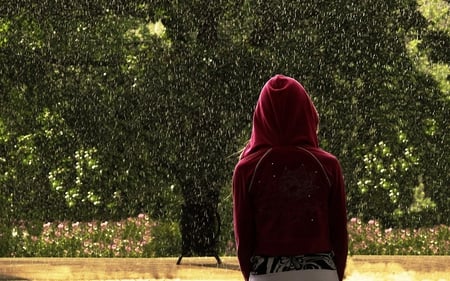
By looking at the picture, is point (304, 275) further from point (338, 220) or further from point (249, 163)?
point (249, 163)

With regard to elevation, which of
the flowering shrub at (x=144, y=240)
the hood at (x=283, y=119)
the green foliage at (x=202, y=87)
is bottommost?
the flowering shrub at (x=144, y=240)

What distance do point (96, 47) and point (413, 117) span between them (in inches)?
155

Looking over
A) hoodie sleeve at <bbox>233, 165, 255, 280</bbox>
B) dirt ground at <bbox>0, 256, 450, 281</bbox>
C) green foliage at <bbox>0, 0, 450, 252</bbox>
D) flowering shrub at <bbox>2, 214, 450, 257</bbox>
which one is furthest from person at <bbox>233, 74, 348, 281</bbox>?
flowering shrub at <bbox>2, 214, 450, 257</bbox>

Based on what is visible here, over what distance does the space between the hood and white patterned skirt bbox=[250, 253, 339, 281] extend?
1.44 ft

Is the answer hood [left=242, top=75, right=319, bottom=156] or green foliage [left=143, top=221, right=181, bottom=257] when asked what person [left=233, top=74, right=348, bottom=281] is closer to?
hood [left=242, top=75, right=319, bottom=156]

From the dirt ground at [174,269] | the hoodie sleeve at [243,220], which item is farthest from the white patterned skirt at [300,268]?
the dirt ground at [174,269]

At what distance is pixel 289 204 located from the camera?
3.66 meters

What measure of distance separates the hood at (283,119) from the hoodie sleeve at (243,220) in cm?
13

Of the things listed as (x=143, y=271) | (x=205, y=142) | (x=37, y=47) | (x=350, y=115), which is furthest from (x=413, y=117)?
(x=37, y=47)

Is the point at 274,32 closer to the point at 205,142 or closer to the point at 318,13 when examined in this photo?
the point at 318,13

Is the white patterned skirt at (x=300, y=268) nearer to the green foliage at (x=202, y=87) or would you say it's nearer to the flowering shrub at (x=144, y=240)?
the green foliage at (x=202, y=87)

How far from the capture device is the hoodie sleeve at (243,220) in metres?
3.71

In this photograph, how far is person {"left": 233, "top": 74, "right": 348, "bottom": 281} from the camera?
3.66 m

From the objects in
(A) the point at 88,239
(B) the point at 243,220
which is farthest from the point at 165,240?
(B) the point at 243,220
